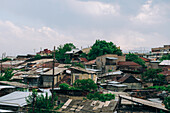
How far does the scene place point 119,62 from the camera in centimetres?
4372

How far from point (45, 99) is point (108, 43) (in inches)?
1574

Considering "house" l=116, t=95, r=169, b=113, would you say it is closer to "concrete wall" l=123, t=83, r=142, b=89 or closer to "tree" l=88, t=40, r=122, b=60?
"concrete wall" l=123, t=83, r=142, b=89

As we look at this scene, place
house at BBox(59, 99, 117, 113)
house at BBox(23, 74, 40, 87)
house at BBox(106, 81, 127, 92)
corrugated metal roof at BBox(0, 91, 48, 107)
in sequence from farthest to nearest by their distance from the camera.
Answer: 1. house at BBox(106, 81, 127, 92)
2. house at BBox(23, 74, 40, 87)
3. house at BBox(59, 99, 117, 113)
4. corrugated metal roof at BBox(0, 91, 48, 107)

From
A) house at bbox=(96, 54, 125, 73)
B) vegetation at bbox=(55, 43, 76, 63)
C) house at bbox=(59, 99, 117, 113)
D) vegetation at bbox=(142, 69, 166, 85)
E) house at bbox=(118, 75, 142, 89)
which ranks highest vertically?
vegetation at bbox=(55, 43, 76, 63)

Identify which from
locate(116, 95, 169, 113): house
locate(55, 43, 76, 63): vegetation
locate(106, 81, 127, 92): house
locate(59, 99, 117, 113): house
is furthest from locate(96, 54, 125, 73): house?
locate(116, 95, 169, 113): house

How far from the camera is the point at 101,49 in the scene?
49969 mm

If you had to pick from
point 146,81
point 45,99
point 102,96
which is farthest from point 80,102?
point 146,81

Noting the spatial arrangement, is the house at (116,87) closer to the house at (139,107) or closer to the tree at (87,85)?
the tree at (87,85)

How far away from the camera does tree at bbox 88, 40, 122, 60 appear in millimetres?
50219

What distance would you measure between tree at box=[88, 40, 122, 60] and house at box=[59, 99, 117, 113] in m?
31.5

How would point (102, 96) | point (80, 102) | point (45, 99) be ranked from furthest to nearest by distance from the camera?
1. point (102, 96)
2. point (80, 102)
3. point (45, 99)

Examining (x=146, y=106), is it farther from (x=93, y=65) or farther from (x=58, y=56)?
(x=58, y=56)

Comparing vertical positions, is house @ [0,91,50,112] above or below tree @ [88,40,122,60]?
below

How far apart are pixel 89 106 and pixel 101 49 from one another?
3312 centimetres
